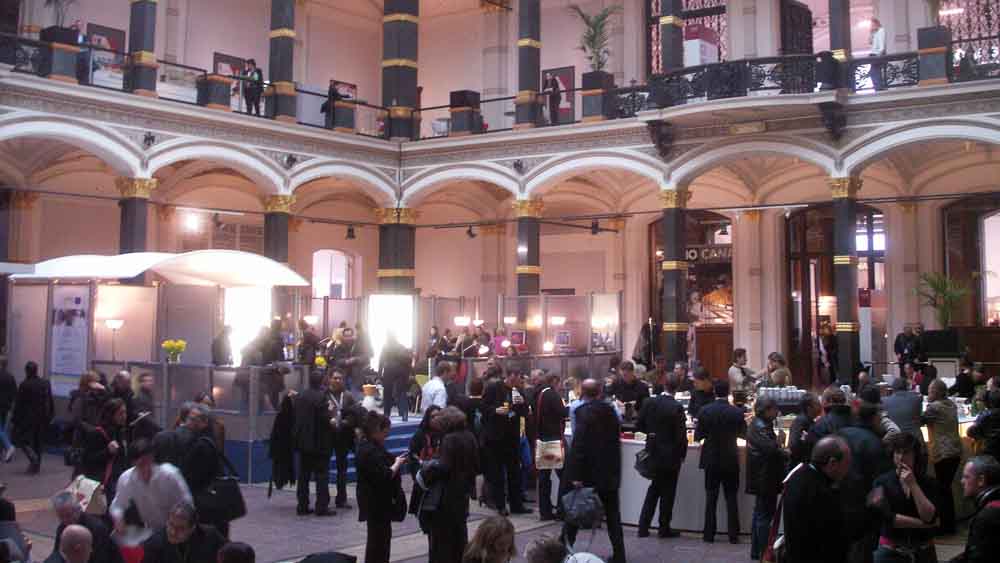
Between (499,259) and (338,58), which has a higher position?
(338,58)

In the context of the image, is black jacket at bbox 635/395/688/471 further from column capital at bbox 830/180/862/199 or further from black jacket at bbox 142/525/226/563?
column capital at bbox 830/180/862/199

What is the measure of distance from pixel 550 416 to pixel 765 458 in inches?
107

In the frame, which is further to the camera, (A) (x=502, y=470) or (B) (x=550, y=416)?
(A) (x=502, y=470)

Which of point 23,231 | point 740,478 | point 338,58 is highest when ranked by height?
point 338,58

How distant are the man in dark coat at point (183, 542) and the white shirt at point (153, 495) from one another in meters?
0.78

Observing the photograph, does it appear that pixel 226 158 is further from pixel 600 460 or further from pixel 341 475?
pixel 600 460

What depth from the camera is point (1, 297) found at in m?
20.7

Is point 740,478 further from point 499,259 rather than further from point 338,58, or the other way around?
point 338,58

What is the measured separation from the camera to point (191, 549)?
603 cm

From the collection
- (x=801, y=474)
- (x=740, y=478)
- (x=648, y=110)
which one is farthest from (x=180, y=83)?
(x=801, y=474)

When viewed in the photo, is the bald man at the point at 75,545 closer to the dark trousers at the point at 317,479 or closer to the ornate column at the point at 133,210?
the dark trousers at the point at 317,479

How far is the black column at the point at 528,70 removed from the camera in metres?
22.3

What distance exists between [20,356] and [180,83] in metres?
8.71

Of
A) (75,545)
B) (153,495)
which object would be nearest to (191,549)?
(75,545)
